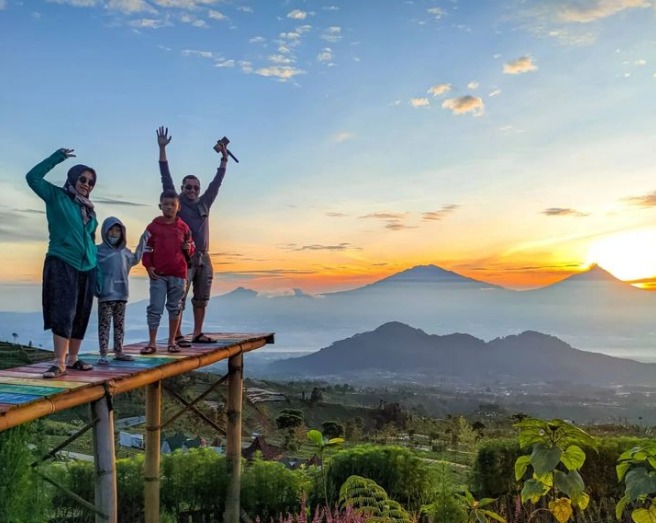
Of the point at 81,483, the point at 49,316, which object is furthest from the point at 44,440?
the point at 81,483

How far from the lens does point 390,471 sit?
8.85 m

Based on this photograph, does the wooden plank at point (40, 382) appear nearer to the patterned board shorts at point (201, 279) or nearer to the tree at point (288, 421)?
the patterned board shorts at point (201, 279)

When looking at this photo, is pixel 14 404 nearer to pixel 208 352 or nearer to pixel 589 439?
pixel 208 352

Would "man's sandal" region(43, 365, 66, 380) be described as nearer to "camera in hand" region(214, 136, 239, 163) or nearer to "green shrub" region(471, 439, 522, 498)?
"camera in hand" region(214, 136, 239, 163)

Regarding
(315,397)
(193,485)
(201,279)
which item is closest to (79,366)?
(201,279)

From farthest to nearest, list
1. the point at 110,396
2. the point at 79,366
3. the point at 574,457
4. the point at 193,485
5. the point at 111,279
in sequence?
1. the point at 193,485
2. the point at 111,279
3. the point at 79,366
4. the point at 110,396
5. the point at 574,457

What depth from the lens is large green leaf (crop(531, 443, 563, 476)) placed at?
12.3ft

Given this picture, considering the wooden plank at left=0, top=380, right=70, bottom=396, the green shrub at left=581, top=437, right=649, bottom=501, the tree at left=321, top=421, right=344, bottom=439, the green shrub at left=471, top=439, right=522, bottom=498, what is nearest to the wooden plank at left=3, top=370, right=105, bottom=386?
the wooden plank at left=0, top=380, right=70, bottom=396

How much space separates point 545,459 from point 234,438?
5755 mm

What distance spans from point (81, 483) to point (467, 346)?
121423mm

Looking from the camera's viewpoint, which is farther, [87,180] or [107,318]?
[107,318]

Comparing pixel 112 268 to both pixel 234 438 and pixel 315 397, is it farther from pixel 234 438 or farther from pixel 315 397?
pixel 315 397

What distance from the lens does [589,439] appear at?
3664 mm

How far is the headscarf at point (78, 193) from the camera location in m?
5.38
